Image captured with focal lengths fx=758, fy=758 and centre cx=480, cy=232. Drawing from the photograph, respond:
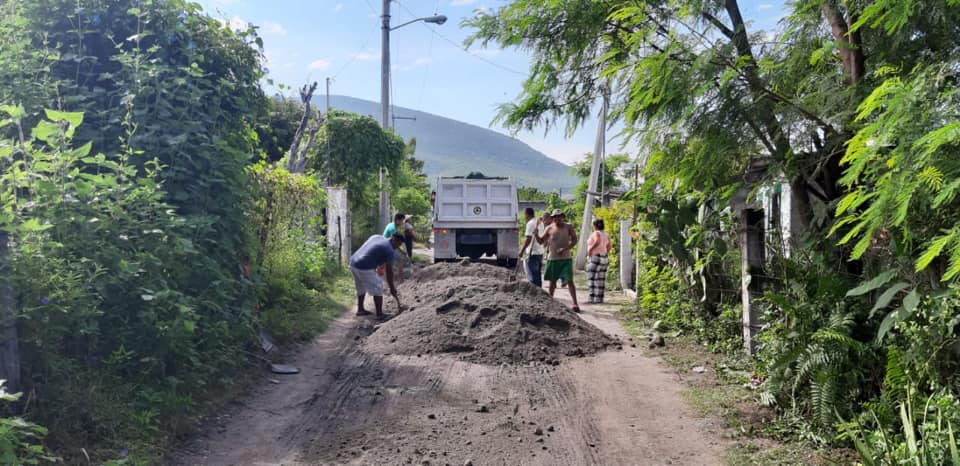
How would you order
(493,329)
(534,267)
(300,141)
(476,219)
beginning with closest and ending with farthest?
1. (493,329)
2. (534,267)
3. (300,141)
4. (476,219)

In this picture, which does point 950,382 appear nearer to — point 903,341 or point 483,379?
point 903,341

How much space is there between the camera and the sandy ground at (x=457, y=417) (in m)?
5.07

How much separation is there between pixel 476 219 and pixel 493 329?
11.2 meters

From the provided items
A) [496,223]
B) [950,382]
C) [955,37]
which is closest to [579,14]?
[955,37]

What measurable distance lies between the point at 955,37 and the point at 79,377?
19.1 ft

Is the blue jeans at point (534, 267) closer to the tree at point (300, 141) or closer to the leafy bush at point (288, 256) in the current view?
the leafy bush at point (288, 256)

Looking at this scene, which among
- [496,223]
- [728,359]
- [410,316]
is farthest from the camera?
[496,223]

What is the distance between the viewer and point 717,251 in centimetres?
819

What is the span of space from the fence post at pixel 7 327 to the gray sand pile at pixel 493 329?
444 centimetres

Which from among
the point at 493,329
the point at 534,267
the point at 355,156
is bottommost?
the point at 493,329

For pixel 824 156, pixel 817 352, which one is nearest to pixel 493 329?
pixel 817 352

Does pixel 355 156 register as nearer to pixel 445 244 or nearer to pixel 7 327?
pixel 445 244

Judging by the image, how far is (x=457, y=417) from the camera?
5898 mm

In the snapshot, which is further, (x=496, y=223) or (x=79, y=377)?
(x=496, y=223)
